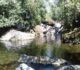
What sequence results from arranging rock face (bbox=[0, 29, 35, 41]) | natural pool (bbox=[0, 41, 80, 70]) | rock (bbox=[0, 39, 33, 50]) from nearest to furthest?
natural pool (bbox=[0, 41, 80, 70]) → rock (bbox=[0, 39, 33, 50]) → rock face (bbox=[0, 29, 35, 41])

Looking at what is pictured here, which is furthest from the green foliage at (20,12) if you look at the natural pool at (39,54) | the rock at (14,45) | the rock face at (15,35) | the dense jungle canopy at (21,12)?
the natural pool at (39,54)

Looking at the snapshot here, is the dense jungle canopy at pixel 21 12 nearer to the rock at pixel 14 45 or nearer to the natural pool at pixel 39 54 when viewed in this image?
the rock at pixel 14 45

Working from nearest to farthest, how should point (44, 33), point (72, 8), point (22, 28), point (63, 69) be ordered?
point (63, 69) → point (72, 8) → point (22, 28) → point (44, 33)

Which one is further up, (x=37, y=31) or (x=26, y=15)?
(x=26, y=15)

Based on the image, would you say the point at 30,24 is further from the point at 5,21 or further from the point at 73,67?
the point at 73,67

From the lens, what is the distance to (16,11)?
45.9 metres

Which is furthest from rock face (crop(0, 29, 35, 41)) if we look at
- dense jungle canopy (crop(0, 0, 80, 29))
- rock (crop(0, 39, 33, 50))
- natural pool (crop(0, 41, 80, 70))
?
natural pool (crop(0, 41, 80, 70))

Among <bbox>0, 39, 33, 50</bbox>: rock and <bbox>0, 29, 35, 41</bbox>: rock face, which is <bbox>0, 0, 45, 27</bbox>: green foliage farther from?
<bbox>0, 39, 33, 50</bbox>: rock

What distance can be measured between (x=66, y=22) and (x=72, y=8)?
280 cm

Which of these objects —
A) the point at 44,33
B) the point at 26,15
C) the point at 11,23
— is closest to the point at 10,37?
the point at 11,23

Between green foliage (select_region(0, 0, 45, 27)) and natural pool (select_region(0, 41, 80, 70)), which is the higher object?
green foliage (select_region(0, 0, 45, 27))

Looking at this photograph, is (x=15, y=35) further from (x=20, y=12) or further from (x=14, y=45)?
(x=14, y=45)

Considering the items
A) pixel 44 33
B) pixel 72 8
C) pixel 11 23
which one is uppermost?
pixel 72 8

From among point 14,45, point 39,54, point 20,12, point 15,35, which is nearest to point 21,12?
point 20,12
